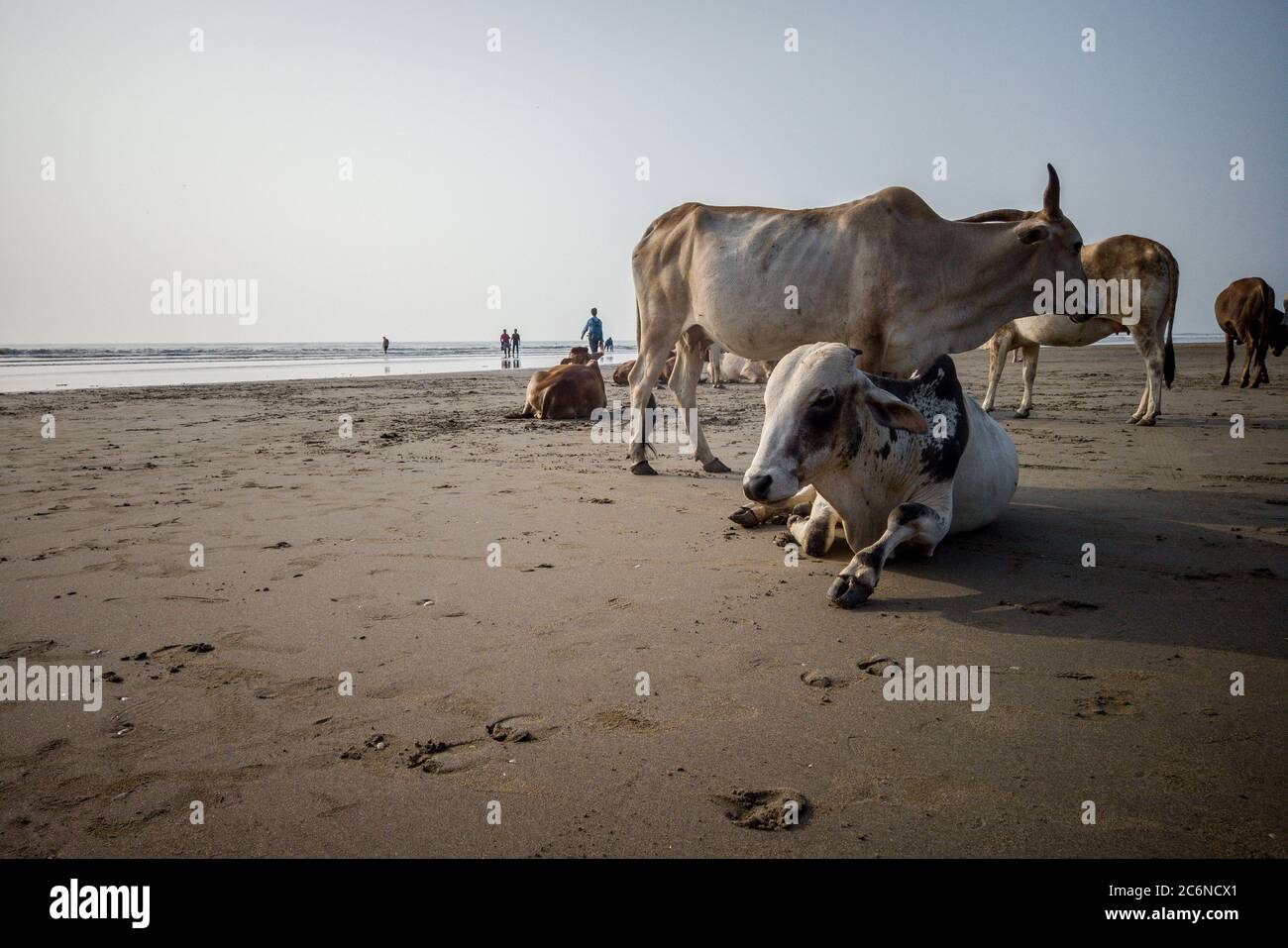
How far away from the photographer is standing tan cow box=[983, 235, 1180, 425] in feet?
35.5

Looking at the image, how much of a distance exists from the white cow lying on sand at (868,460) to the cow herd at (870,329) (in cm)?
1

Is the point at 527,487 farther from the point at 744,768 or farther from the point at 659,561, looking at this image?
the point at 744,768

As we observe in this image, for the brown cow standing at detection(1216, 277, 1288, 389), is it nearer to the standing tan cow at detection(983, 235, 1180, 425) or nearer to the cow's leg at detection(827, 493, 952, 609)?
the standing tan cow at detection(983, 235, 1180, 425)

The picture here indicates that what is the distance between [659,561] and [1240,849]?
9.92 feet

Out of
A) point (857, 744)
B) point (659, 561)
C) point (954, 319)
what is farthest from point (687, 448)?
point (857, 744)

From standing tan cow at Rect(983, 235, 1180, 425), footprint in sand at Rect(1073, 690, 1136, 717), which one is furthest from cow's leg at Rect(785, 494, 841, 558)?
standing tan cow at Rect(983, 235, 1180, 425)

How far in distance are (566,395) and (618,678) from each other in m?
10.2

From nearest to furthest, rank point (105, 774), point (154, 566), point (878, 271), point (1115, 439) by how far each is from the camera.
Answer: point (105, 774), point (154, 566), point (878, 271), point (1115, 439)

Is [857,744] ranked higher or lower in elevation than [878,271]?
lower

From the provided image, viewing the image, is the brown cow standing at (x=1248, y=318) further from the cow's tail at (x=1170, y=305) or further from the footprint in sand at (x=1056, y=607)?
the footprint in sand at (x=1056, y=607)

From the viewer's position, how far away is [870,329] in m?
6.77

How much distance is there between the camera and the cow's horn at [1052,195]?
6.79 meters

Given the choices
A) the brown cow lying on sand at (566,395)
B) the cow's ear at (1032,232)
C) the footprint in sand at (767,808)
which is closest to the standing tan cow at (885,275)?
the cow's ear at (1032,232)

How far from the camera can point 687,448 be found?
9344mm
